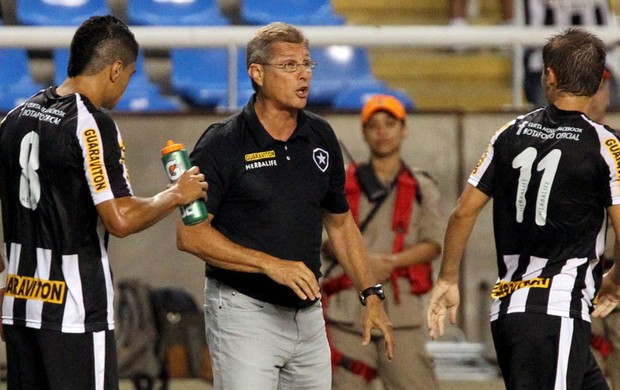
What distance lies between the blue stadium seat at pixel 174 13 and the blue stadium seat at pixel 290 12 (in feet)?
0.90

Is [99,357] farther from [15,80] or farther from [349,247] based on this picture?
[15,80]

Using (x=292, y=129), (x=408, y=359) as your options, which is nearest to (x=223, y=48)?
(x=408, y=359)

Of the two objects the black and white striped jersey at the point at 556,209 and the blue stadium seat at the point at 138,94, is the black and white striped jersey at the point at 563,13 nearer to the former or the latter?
the blue stadium seat at the point at 138,94

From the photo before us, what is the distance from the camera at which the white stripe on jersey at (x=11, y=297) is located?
5113 mm

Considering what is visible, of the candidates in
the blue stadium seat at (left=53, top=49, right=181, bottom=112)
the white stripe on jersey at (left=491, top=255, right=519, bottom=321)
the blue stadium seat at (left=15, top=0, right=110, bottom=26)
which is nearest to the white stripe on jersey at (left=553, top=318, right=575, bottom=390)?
the white stripe on jersey at (left=491, top=255, right=519, bottom=321)

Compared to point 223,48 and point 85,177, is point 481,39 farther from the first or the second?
point 85,177

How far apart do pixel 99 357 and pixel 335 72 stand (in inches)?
204

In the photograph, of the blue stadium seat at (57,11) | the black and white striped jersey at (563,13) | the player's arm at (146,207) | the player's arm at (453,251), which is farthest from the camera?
the blue stadium seat at (57,11)

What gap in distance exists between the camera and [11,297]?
512cm

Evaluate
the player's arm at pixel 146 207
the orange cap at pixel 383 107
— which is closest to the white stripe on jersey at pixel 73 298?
the player's arm at pixel 146 207

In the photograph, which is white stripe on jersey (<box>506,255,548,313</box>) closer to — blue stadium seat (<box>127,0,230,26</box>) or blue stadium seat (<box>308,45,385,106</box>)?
blue stadium seat (<box>308,45,385,106</box>)

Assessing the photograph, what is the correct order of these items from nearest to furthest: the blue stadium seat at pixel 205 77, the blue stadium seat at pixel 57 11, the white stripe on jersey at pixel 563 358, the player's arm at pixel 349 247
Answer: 1. the white stripe on jersey at pixel 563 358
2. the player's arm at pixel 349 247
3. the blue stadium seat at pixel 205 77
4. the blue stadium seat at pixel 57 11

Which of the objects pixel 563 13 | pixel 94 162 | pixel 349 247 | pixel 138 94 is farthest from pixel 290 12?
pixel 94 162

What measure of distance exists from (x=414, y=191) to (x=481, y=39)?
2361mm
